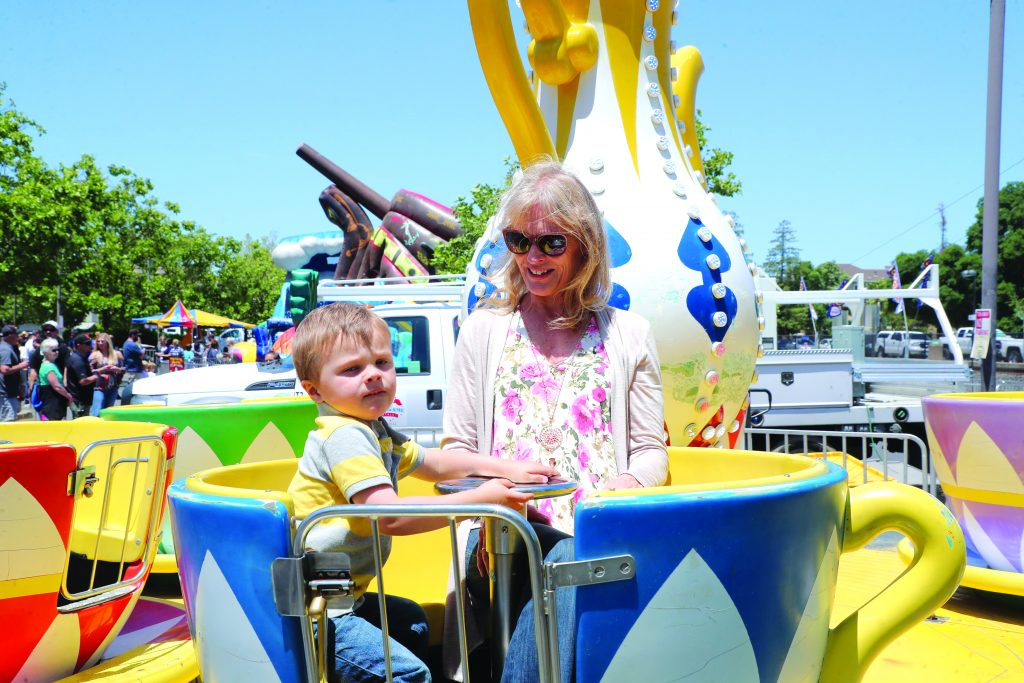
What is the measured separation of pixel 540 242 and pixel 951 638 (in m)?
1.90

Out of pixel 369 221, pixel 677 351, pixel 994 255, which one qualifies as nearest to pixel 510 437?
pixel 677 351

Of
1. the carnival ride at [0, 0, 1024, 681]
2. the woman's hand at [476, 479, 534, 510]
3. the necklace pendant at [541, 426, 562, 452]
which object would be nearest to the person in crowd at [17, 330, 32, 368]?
the carnival ride at [0, 0, 1024, 681]

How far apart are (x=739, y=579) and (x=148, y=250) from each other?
35.1 m

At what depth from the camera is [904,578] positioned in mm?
1721

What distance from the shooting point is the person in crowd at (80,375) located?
34.4 feet

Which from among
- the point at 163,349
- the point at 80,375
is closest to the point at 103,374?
the point at 80,375

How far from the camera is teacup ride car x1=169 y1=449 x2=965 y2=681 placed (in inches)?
55.4

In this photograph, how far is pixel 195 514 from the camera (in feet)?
5.26

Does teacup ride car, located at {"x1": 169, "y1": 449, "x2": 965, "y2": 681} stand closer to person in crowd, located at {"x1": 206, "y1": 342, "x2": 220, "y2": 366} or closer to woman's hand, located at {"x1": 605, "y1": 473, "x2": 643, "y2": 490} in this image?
woman's hand, located at {"x1": 605, "y1": 473, "x2": 643, "y2": 490}

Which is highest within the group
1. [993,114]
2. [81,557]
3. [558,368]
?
[993,114]

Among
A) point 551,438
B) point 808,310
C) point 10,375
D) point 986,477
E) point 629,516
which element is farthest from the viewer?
point 808,310

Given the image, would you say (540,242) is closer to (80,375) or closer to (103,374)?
(80,375)

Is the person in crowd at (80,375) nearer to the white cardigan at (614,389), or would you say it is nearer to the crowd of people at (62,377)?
the crowd of people at (62,377)

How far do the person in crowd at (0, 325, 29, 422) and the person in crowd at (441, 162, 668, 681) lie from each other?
996 centimetres
